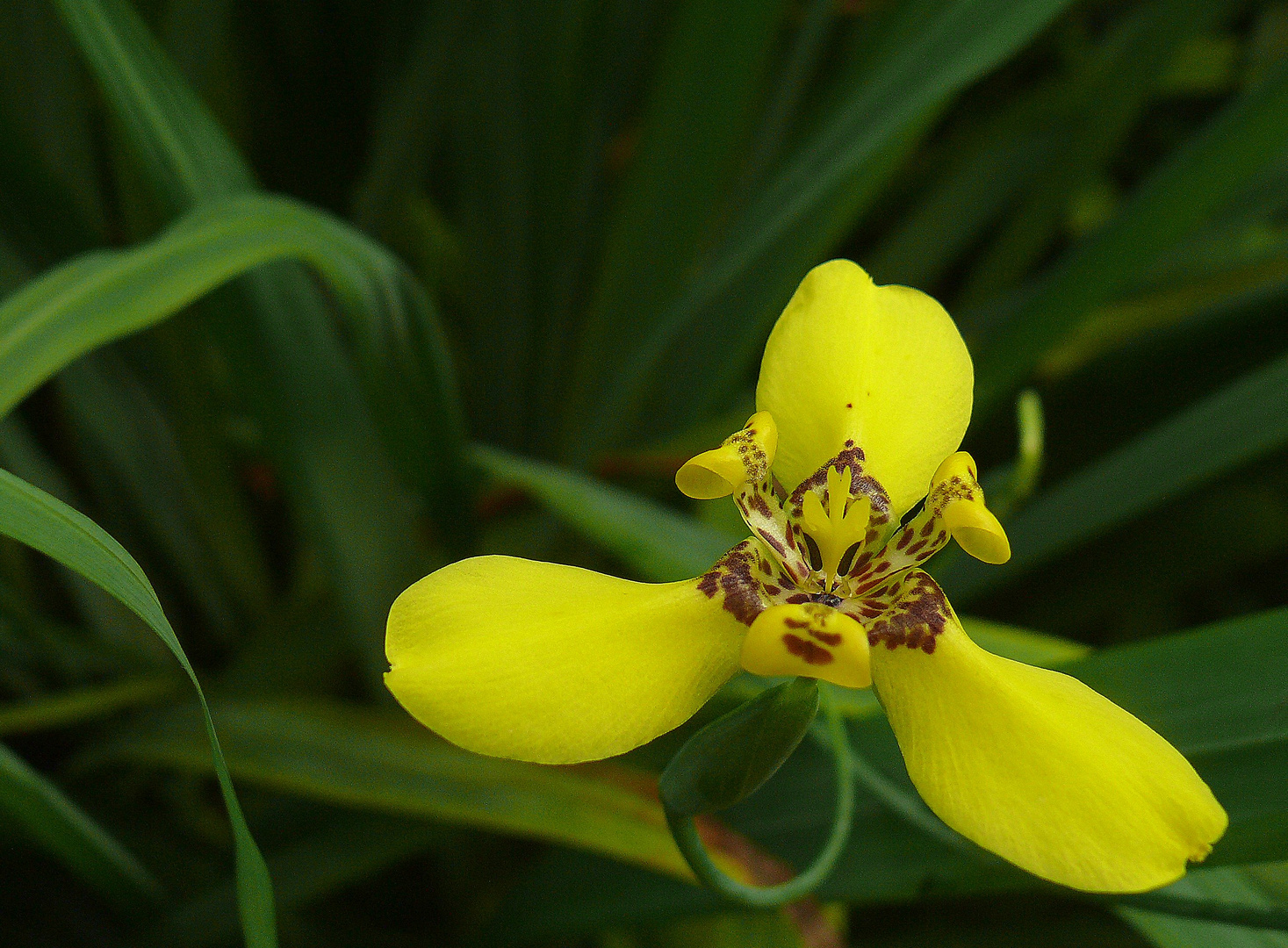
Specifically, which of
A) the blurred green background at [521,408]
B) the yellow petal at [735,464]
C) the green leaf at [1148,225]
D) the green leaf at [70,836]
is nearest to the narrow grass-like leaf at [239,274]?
the blurred green background at [521,408]

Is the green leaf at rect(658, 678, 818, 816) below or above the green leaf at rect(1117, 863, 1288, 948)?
above

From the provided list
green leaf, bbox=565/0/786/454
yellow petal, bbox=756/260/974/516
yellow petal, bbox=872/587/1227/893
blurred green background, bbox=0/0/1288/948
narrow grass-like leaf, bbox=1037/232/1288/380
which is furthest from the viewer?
narrow grass-like leaf, bbox=1037/232/1288/380

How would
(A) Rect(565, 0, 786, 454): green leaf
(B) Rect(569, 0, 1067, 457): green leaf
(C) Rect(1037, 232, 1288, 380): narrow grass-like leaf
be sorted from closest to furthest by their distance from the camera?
1. (B) Rect(569, 0, 1067, 457): green leaf
2. (A) Rect(565, 0, 786, 454): green leaf
3. (C) Rect(1037, 232, 1288, 380): narrow grass-like leaf

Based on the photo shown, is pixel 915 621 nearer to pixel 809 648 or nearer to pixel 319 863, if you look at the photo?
pixel 809 648

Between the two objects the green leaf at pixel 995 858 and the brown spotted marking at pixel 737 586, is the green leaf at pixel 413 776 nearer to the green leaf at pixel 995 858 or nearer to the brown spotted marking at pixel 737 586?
the green leaf at pixel 995 858

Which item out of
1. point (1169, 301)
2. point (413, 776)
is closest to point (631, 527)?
point (413, 776)

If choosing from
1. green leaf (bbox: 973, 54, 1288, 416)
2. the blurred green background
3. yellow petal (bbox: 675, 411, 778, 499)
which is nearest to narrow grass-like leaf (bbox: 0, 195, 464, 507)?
the blurred green background

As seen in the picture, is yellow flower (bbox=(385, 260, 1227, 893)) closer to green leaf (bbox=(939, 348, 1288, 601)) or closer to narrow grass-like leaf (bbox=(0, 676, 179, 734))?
green leaf (bbox=(939, 348, 1288, 601))

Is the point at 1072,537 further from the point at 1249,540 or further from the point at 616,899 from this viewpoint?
the point at 616,899
